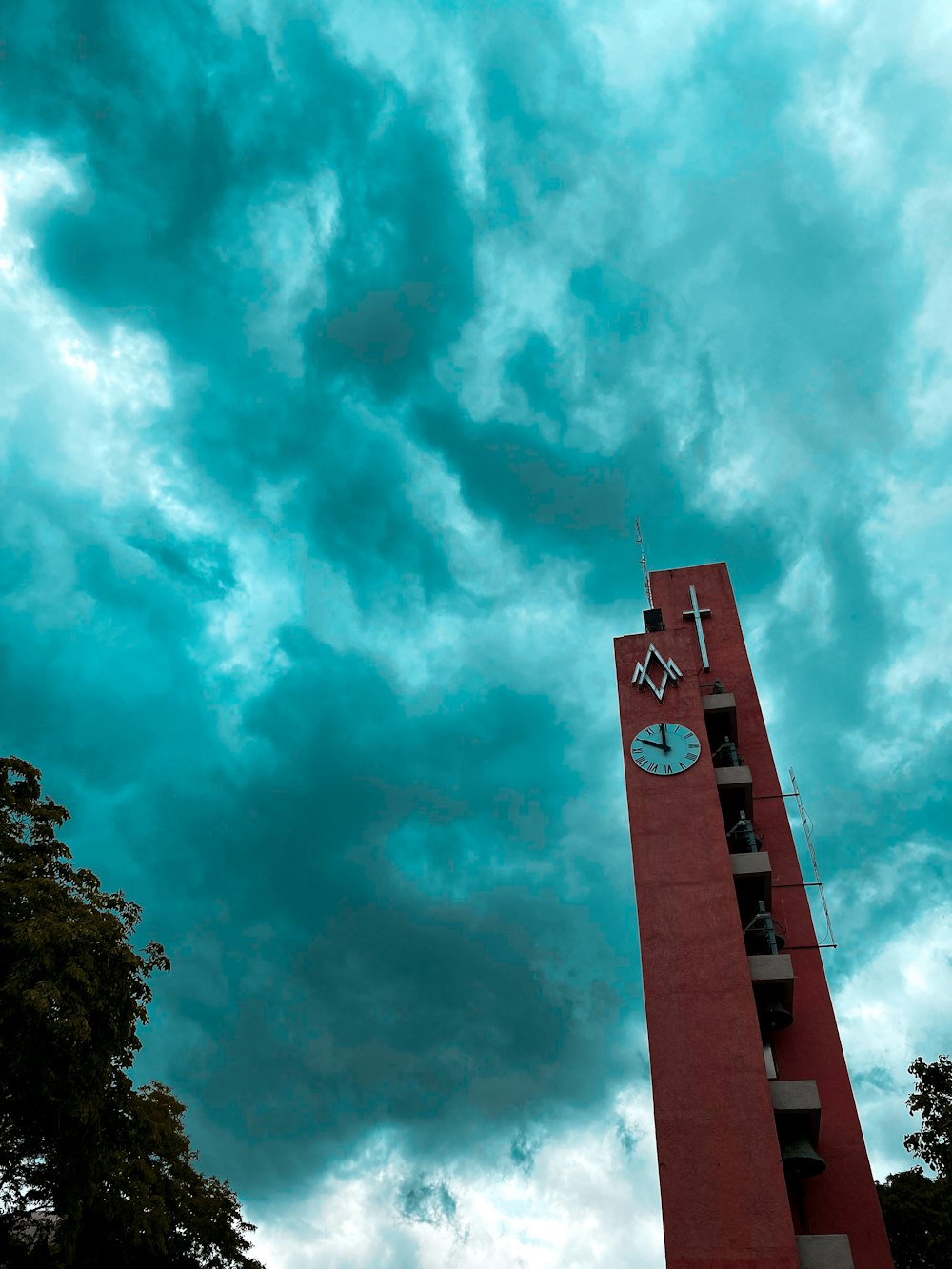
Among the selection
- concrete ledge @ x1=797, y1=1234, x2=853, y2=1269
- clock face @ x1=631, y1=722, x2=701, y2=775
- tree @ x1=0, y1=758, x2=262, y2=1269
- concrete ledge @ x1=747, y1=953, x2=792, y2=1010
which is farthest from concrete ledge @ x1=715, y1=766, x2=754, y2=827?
tree @ x1=0, y1=758, x2=262, y2=1269

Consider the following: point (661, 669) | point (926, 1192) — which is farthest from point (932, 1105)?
point (661, 669)

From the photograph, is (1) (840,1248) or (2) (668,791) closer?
(1) (840,1248)

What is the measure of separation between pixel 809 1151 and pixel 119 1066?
18.6 m

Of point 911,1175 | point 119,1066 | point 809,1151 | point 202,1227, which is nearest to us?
point 119,1066

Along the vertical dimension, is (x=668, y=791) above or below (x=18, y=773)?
above

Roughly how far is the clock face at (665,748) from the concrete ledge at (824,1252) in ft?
44.2

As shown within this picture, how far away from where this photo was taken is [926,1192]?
108ft

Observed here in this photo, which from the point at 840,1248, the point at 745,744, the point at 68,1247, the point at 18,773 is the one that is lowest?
the point at 68,1247

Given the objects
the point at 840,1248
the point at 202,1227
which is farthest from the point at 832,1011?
the point at 202,1227

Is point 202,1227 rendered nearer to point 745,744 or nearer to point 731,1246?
point 731,1246

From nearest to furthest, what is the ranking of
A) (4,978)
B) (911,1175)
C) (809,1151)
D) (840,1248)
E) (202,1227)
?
(4,978) < (840,1248) < (809,1151) < (202,1227) < (911,1175)

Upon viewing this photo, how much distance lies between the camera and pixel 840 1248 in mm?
24250

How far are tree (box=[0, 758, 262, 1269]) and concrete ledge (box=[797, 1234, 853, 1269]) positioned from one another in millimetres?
16568

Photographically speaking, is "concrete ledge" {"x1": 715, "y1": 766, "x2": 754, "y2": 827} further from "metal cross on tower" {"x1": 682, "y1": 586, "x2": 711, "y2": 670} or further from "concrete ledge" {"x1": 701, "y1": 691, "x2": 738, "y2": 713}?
"metal cross on tower" {"x1": 682, "y1": 586, "x2": 711, "y2": 670}
